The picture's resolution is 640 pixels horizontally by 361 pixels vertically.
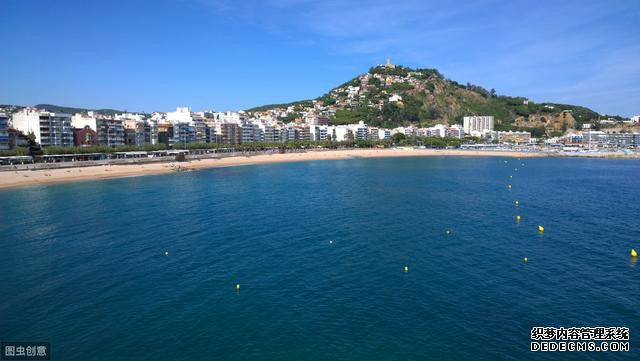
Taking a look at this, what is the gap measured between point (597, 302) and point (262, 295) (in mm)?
16368

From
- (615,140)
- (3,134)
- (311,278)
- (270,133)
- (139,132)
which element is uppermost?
(270,133)

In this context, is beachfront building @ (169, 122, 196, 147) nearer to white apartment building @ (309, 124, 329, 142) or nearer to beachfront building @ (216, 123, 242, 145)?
beachfront building @ (216, 123, 242, 145)

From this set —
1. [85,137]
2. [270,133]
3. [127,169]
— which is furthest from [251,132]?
[127,169]

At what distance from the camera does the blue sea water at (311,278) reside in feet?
54.0

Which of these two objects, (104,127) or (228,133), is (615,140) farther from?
(104,127)

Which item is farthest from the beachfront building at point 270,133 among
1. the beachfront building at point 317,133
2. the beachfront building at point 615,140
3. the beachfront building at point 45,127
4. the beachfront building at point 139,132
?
the beachfront building at point 615,140

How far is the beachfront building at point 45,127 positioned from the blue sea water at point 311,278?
55964mm

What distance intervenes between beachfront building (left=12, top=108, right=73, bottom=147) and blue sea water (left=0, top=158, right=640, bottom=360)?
56.0 m

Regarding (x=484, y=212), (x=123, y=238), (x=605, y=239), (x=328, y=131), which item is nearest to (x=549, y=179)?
(x=484, y=212)

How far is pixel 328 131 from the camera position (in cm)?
19138

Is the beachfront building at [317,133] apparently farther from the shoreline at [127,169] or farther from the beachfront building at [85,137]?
the beachfront building at [85,137]

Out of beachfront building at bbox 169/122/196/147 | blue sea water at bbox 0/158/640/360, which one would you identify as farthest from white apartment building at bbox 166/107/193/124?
blue sea water at bbox 0/158/640/360

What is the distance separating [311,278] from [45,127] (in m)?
94.4

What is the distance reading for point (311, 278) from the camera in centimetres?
2303
